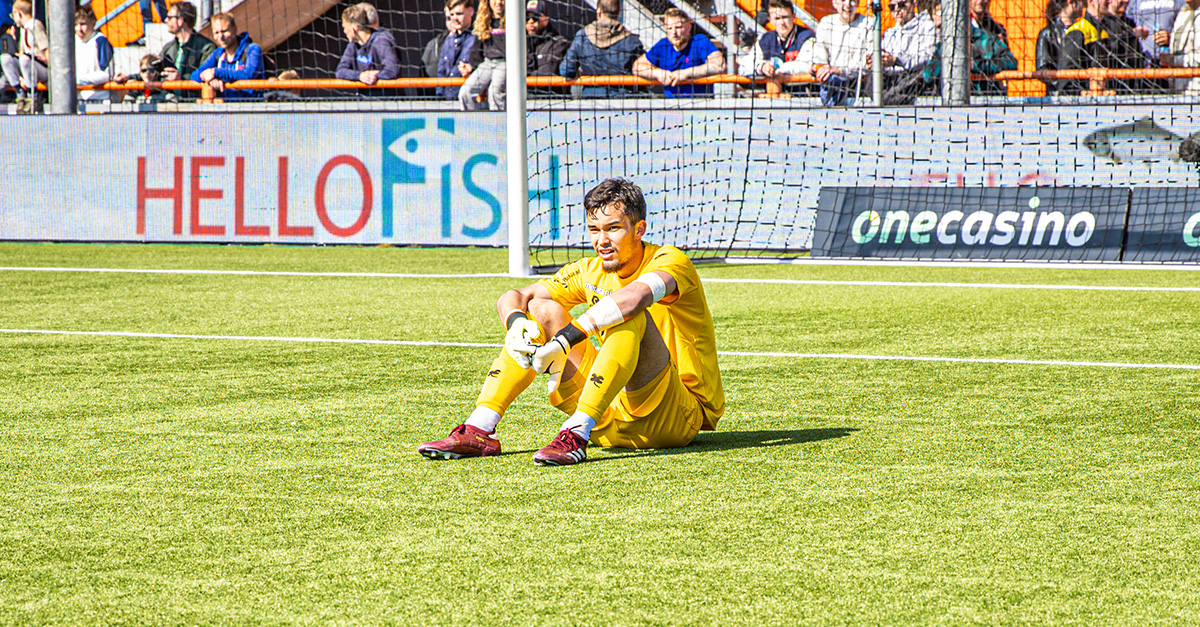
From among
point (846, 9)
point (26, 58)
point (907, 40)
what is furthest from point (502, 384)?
point (26, 58)

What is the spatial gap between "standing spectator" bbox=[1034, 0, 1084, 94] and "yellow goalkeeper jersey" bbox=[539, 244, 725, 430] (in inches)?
430

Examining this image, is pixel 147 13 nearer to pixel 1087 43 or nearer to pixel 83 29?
pixel 83 29

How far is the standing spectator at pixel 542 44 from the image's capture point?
52.9ft

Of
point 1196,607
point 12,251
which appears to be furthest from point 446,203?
point 1196,607

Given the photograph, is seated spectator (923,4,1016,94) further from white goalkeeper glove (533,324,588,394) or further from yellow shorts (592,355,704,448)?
white goalkeeper glove (533,324,588,394)

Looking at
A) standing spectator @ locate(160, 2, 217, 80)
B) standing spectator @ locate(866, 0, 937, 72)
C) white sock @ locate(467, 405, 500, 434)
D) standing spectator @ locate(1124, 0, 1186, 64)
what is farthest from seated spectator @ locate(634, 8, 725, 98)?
white sock @ locate(467, 405, 500, 434)

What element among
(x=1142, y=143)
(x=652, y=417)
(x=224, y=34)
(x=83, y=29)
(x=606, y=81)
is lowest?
(x=652, y=417)

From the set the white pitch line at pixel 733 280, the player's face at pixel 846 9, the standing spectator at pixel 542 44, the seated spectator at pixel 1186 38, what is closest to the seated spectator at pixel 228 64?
the standing spectator at pixel 542 44

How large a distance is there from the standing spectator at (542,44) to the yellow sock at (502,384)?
11481mm

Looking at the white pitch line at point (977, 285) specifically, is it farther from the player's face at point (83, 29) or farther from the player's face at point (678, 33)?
the player's face at point (83, 29)

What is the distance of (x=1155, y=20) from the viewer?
48.0ft

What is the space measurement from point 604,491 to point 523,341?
0.62m

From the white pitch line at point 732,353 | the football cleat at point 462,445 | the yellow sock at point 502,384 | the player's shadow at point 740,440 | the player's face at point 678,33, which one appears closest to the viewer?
the football cleat at point 462,445

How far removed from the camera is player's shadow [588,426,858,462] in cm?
495
